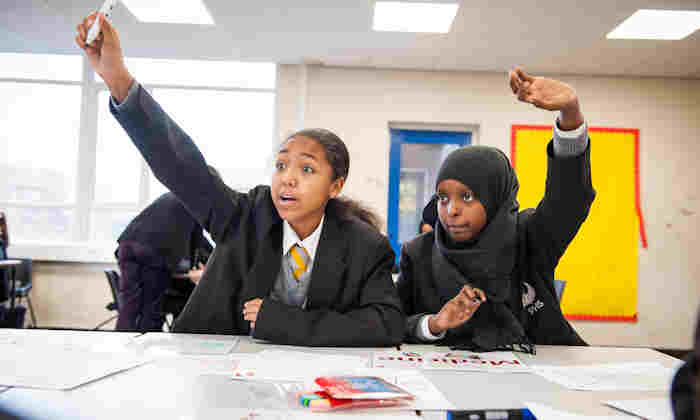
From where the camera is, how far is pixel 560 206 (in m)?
1.41

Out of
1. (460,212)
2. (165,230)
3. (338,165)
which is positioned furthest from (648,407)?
(165,230)

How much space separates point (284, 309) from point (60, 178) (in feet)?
17.5

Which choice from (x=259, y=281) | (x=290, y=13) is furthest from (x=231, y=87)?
(x=259, y=281)

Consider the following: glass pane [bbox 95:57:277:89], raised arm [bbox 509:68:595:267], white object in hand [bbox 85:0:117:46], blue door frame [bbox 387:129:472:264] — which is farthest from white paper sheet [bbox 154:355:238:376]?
glass pane [bbox 95:57:277:89]

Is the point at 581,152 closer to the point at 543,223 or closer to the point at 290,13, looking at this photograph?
the point at 543,223

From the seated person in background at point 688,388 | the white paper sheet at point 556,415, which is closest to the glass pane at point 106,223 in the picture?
the white paper sheet at point 556,415

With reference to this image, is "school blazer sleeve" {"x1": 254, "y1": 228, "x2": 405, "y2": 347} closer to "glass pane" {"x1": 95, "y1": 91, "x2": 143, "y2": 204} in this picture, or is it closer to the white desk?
the white desk

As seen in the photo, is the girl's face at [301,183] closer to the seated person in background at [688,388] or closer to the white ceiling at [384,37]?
the seated person in background at [688,388]

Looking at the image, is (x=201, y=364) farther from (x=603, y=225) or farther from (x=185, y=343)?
(x=603, y=225)

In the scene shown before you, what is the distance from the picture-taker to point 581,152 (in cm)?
134

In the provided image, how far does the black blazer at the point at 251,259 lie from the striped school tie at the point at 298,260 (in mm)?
54

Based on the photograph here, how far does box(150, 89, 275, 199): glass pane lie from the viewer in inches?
217

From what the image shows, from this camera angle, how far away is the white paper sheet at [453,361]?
1.06 meters

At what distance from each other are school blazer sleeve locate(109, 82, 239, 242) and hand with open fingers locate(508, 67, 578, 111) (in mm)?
892
